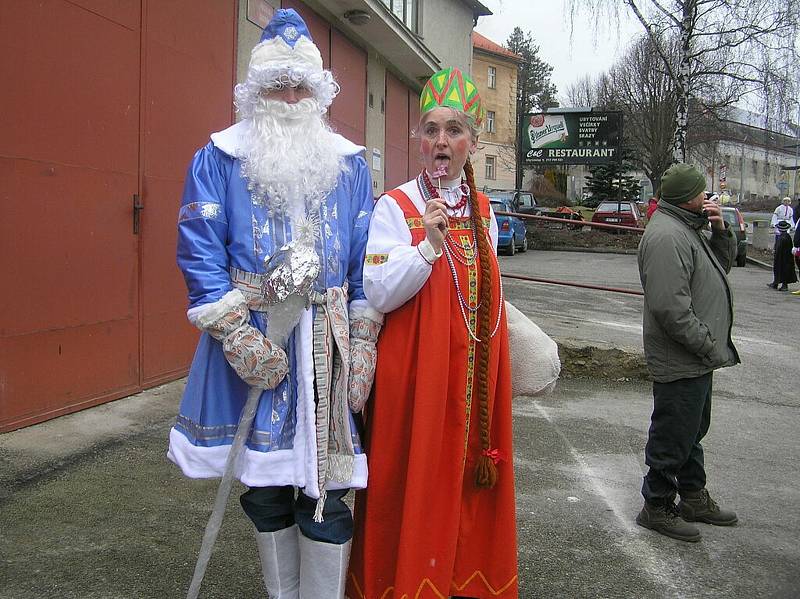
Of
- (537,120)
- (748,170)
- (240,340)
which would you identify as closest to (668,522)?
(240,340)

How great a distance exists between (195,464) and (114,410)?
275cm

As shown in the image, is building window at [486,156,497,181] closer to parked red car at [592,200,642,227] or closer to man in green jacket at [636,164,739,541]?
parked red car at [592,200,642,227]

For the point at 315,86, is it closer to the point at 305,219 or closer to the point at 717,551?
the point at 305,219

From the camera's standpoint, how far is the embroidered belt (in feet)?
7.29

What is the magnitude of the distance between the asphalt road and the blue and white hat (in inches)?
74.5

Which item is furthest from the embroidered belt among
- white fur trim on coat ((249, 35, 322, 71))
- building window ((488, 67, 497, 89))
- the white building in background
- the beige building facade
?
building window ((488, 67, 497, 89))

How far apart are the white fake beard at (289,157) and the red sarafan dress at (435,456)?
10.0 inches

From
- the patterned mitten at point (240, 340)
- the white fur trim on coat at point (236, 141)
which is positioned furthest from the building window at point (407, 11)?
the patterned mitten at point (240, 340)

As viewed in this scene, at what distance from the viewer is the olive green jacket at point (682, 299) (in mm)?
3248

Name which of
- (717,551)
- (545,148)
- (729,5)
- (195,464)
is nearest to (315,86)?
(195,464)

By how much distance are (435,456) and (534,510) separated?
1.51m

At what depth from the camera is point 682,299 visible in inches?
127

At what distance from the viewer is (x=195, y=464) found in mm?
2244

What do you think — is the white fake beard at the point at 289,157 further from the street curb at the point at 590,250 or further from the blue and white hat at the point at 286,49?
the street curb at the point at 590,250
